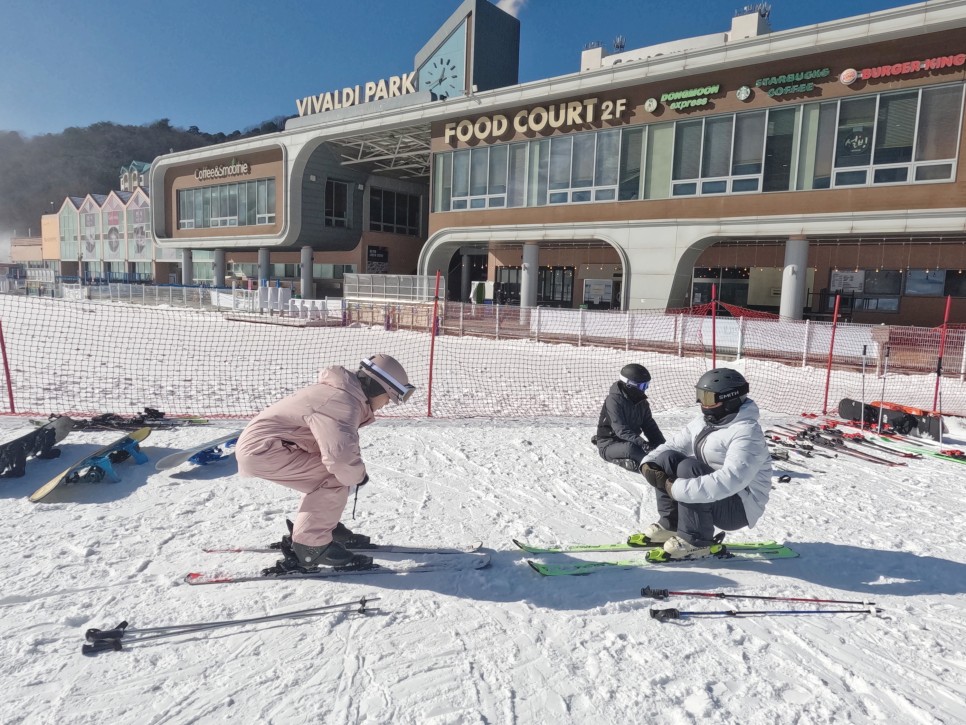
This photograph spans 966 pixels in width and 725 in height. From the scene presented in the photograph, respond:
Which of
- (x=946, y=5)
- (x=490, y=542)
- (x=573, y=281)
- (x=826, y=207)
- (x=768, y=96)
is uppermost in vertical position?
(x=946, y=5)

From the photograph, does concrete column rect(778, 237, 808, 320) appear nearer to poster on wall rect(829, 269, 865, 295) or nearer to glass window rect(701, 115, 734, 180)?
glass window rect(701, 115, 734, 180)

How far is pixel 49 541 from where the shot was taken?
4047 millimetres

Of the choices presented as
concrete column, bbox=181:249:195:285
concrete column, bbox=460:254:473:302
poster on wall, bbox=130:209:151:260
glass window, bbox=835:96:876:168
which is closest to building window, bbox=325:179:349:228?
concrete column, bbox=460:254:473:302

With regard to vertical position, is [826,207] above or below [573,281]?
above

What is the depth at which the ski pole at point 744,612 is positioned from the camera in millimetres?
3293

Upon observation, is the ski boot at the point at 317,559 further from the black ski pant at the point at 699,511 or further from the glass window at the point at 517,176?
the glass window at the point at 517,176

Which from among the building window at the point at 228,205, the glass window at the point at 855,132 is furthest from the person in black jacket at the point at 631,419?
the building window at the point at 228,205

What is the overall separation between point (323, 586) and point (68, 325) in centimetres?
2355

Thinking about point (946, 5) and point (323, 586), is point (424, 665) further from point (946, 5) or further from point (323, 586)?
point (946, 5)

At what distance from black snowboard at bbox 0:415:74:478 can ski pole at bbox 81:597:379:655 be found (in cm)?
333

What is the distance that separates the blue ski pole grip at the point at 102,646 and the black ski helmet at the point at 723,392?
3.58m

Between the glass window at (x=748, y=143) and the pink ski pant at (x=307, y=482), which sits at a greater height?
the glass window at (x=748, y=143)

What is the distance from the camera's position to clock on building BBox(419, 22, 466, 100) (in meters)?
32.7

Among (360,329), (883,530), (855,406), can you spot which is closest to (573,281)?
(360,329)
